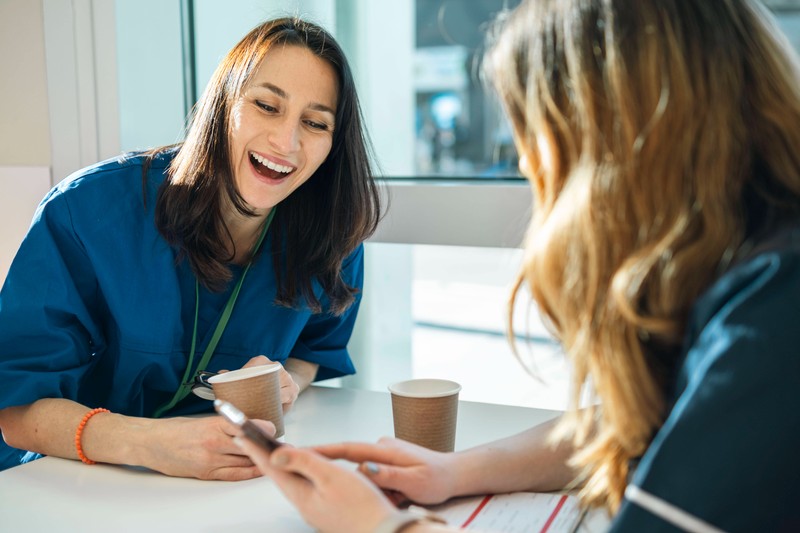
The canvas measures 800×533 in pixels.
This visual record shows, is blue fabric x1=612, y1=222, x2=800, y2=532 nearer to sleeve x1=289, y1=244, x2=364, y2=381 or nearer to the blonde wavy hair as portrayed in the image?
the blonde wavy hair

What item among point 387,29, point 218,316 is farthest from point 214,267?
point 387,29

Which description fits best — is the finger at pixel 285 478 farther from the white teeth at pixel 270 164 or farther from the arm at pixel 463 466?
the white teeth at pixel 270 164

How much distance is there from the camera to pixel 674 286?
728 mm

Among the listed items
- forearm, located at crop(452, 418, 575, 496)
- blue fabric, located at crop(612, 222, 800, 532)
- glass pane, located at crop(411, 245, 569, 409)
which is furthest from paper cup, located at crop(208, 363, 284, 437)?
glass pane, located at crop(411, 245, 569, 409)

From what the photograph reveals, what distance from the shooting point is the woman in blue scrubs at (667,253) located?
25.6 inches

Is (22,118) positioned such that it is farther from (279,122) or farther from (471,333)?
(471,333)

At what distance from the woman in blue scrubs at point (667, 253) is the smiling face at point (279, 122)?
0.67 metres

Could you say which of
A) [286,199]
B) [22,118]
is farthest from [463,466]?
[22,118]

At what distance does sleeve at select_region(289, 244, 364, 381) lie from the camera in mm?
1668

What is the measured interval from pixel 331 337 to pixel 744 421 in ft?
3.71

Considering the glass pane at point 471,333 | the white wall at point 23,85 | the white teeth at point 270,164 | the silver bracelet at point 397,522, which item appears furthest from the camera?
the glass pane at point 471,333

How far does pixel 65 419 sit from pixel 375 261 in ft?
4.69

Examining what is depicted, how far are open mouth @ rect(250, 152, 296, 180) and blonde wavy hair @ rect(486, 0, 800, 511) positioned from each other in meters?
0.76

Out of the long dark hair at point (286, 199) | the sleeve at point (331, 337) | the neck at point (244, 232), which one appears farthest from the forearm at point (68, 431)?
the sleeve at point (331, 337)
